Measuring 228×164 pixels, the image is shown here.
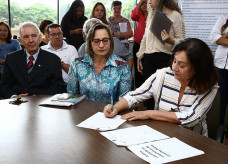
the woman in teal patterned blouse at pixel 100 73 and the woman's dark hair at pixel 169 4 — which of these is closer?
the woman in teal patterned blouse at pixel 100 73

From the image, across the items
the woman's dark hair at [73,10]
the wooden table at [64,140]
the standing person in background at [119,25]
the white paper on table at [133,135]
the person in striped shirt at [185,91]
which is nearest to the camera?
the wooden table at [64,140]

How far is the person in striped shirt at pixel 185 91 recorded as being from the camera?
5.11 ft

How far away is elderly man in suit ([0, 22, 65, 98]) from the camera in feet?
7.90

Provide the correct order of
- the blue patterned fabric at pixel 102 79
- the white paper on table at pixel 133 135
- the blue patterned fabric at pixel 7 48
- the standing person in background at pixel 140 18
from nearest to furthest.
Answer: the white paper on table at pixel 133 135
the blue patterned fabric at pixel 102 79
the standing person in background at pixel 140 18
the blue patterned fabric at pixel 7 48

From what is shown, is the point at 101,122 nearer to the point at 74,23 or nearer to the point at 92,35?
the point at 92,35

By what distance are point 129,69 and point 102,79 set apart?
264 millimetres

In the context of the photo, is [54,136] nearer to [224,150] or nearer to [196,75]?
[224,150]

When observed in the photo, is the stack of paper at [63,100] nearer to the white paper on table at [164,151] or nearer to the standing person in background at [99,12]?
the white paper on table at [164,151]

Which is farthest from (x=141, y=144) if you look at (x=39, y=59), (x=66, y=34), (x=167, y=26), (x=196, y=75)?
(x=66, y=34)

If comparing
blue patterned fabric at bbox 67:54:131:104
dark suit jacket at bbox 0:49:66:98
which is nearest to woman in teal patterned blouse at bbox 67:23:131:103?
blue patterned fabric at bbox 67:54:131:104

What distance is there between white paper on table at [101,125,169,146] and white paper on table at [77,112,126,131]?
7 cm

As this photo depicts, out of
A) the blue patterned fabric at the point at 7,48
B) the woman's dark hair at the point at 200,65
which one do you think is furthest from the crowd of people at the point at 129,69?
the blue patterned fabric at the point at 7,48

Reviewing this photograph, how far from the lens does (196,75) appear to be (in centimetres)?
167

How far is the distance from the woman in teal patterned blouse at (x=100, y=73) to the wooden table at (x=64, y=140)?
484 millimetres
